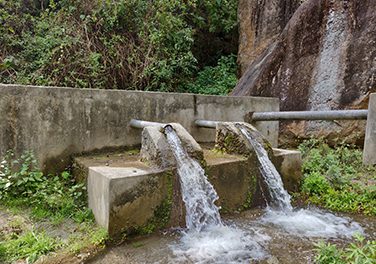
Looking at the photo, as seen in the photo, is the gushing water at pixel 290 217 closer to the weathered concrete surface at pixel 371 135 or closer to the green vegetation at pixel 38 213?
the weathered concrete surface at pixel 371 135

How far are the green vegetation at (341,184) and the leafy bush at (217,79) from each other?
16.9 feet

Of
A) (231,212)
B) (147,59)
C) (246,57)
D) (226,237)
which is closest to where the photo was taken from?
(226,237)

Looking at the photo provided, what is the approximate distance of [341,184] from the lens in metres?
3.61

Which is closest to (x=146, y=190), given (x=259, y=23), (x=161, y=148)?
(x=161, y=148)

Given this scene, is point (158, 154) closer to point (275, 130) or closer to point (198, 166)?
point (198, 166)

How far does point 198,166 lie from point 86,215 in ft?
3.94

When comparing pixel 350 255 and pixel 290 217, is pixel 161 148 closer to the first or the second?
pixel 290 217

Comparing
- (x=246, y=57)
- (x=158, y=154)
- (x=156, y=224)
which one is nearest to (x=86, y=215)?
(x=156, y=224)

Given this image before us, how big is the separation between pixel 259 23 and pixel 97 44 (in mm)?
5147

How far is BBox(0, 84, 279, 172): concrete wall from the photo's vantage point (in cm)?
310

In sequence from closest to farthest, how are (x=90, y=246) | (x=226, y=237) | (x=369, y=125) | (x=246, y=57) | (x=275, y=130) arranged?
(x=90, y=246), (x=226, y=237), (x=369, y=125), (x=275, y=130), (x=246, y=57)

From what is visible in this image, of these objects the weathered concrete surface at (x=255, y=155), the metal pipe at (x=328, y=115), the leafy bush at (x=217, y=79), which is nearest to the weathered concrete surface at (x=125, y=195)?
the weathered concrete surface at (x=255, y=155)

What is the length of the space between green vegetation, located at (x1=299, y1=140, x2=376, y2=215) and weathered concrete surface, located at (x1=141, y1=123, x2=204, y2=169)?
164 cm

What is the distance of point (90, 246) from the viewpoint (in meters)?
2.30
